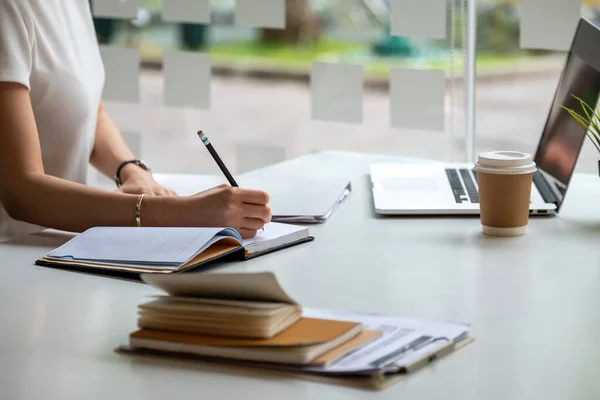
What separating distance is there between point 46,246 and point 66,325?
0.40m

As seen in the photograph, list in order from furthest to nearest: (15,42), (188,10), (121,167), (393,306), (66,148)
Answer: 1. (188,10)
2. (121,167)
3. (66,148)
4. (15,42)
5. (393,306)

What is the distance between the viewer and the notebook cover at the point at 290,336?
0.89m

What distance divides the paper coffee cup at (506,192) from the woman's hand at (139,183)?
611mm

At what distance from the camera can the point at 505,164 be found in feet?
4.67

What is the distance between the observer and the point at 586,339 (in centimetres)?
99

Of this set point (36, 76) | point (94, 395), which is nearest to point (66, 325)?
point (94, 395)

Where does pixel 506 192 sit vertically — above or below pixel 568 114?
below

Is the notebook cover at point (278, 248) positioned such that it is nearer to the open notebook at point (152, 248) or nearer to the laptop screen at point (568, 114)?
the open notebook at point (152, 248)

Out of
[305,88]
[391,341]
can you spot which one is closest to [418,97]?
[391,341]

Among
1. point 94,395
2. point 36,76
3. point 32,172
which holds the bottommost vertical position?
point 94,395

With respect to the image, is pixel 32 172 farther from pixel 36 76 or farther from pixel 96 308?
pixel 96 308

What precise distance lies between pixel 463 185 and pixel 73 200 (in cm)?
74

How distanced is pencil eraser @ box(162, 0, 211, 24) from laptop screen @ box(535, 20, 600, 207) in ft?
4.31

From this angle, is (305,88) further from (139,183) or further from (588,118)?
(588,118)
